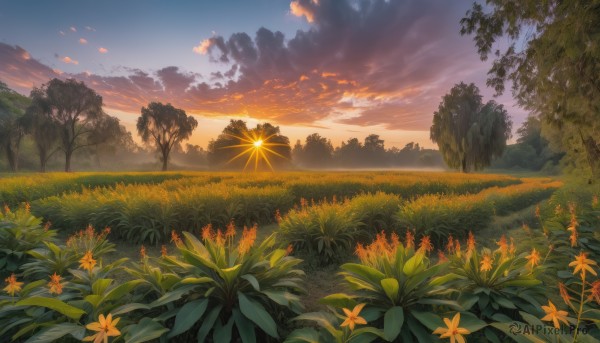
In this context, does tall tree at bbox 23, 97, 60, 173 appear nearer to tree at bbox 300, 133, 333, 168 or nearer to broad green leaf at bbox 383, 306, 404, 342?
broad green leaf at bbox 383, 306, 404, 342

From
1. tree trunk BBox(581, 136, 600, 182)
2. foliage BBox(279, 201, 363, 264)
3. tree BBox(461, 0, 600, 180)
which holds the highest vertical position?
tree BBox(461, 0, 600, 180)

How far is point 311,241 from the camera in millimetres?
6109

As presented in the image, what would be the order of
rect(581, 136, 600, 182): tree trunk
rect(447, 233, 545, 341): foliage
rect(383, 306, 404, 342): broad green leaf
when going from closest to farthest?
rect(383, 306, 404, 342): broad green leaf
rect(447, 233, 545, 341): foliage
rect(581, 136, 600, 182): tree trunk

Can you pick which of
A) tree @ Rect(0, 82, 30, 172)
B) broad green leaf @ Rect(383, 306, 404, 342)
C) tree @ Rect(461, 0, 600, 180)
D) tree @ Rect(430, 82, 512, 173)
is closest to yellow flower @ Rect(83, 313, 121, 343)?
broad green leaf @ Rect(383, 306, 404, 342)

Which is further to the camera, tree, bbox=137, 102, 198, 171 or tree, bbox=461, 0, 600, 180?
tree, bbox=137, 102, 198, 171

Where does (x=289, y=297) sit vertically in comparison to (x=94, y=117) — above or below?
below

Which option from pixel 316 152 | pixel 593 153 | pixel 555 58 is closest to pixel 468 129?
pixel 593 153

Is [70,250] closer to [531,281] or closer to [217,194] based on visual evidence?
[217,194]

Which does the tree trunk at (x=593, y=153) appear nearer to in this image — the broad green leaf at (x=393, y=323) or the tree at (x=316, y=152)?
the broad green leaf at (x=393, y=323)

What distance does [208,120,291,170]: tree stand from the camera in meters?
60.7

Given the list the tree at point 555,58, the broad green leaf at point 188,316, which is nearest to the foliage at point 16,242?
the broad green leaf at point 188,316

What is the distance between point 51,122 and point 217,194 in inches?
1328

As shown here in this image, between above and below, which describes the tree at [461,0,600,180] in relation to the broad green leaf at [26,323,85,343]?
above

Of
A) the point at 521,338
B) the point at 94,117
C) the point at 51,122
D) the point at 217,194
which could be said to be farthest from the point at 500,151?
the point at 51,122
